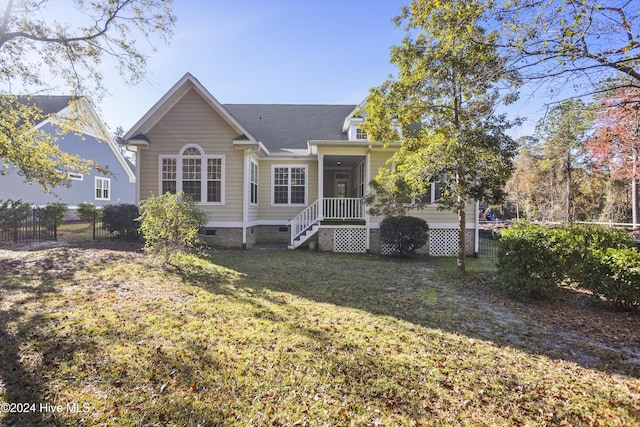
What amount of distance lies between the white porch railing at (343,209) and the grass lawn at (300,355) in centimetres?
589

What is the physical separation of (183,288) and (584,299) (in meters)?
8.28

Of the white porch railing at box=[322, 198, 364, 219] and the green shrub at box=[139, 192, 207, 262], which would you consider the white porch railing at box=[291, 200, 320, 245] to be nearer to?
the white porch railing at box=[322, 198, 364, 219]

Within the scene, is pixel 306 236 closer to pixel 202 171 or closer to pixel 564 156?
pixel 202 171

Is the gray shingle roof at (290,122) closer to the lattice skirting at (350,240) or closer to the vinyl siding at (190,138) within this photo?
the vinyl siding at (190,138)

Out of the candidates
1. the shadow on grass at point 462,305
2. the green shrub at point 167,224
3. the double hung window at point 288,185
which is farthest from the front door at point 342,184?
the green shrub at point 167,224

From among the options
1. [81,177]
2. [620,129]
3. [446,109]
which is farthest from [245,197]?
[81,177]

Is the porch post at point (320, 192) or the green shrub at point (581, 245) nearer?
the green shrub at point (581, 245)

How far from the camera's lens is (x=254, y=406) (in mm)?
2623

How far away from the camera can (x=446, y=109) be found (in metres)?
7.88

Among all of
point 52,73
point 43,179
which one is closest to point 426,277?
point 43,179

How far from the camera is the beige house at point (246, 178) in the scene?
1116 cm

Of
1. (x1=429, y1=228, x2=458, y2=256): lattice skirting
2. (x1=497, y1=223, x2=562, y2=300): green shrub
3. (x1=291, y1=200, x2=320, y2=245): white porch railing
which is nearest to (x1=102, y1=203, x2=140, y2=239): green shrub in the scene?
(x1=291, y1=200, x2=320, y2=245): white porch railing

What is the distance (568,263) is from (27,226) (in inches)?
688

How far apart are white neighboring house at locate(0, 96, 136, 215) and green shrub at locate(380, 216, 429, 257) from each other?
44.4 ft
